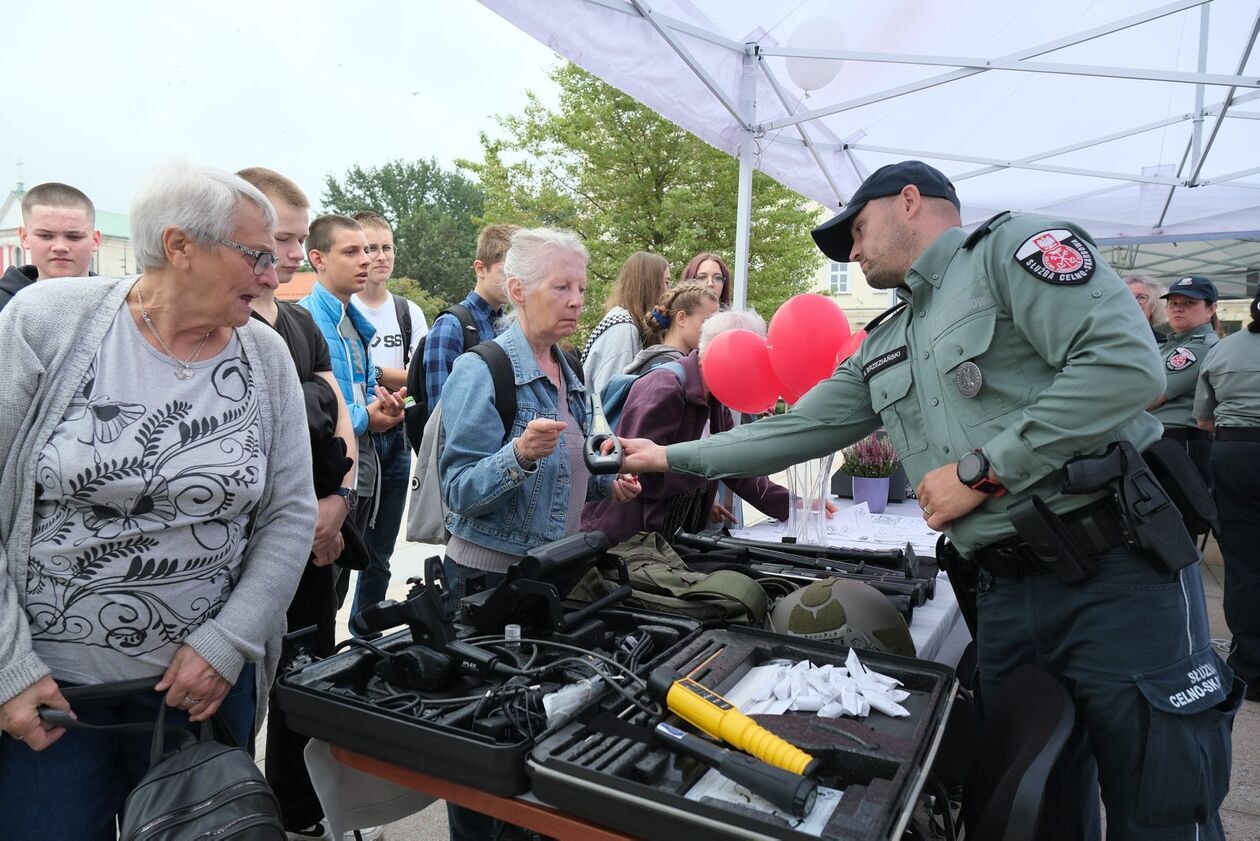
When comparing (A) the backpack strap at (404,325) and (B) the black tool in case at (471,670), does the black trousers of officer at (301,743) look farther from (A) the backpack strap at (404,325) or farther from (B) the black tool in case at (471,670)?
(A) the backpack strap at (404,325)

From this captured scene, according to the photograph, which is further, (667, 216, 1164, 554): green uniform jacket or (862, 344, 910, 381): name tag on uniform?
(862, 344, 910, 381): name tag on uniform

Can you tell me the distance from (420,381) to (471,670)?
96.7 inches

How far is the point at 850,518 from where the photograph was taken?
12.7 ft

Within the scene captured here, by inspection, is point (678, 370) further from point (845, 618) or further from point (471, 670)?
point (471, 670)

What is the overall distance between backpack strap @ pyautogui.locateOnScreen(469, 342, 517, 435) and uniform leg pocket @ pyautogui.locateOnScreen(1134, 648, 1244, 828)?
63.8 inches

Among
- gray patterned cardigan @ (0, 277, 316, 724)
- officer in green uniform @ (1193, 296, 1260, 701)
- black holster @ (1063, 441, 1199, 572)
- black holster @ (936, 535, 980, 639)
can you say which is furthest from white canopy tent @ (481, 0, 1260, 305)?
black holster @ (1063, 441, 1199, 572)

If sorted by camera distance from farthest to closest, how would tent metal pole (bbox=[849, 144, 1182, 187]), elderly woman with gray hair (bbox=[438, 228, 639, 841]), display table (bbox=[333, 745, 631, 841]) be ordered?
1. tent metal pole (bbox=[849, 144, 1182, 187])
2. elderly woman with gray hair (bbox=[438, 228, 639, 841])
3. display table (bbox=[333, 745, 631, 841])

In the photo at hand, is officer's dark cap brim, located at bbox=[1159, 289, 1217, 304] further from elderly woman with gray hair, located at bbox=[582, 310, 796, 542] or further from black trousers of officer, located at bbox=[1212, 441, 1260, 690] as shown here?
elderly woman with gray hair, located at bbox=[582, 310, 796, 542]

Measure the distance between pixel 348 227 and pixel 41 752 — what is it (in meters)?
2.73

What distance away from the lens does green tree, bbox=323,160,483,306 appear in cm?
4259

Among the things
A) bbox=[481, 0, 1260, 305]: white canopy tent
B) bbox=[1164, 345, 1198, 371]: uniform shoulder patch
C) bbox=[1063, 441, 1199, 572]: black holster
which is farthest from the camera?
bbox=[1164, 345, 1198, 371]: uniform shoulder patch

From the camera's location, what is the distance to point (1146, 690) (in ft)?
5.31

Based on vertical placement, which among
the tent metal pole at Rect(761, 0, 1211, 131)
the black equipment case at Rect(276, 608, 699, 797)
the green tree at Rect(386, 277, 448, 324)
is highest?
the tent metal pole at Rect(761, 0, 1211, 131)

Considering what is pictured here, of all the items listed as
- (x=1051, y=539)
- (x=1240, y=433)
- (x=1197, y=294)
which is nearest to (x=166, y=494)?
(x=1051, y=539)
